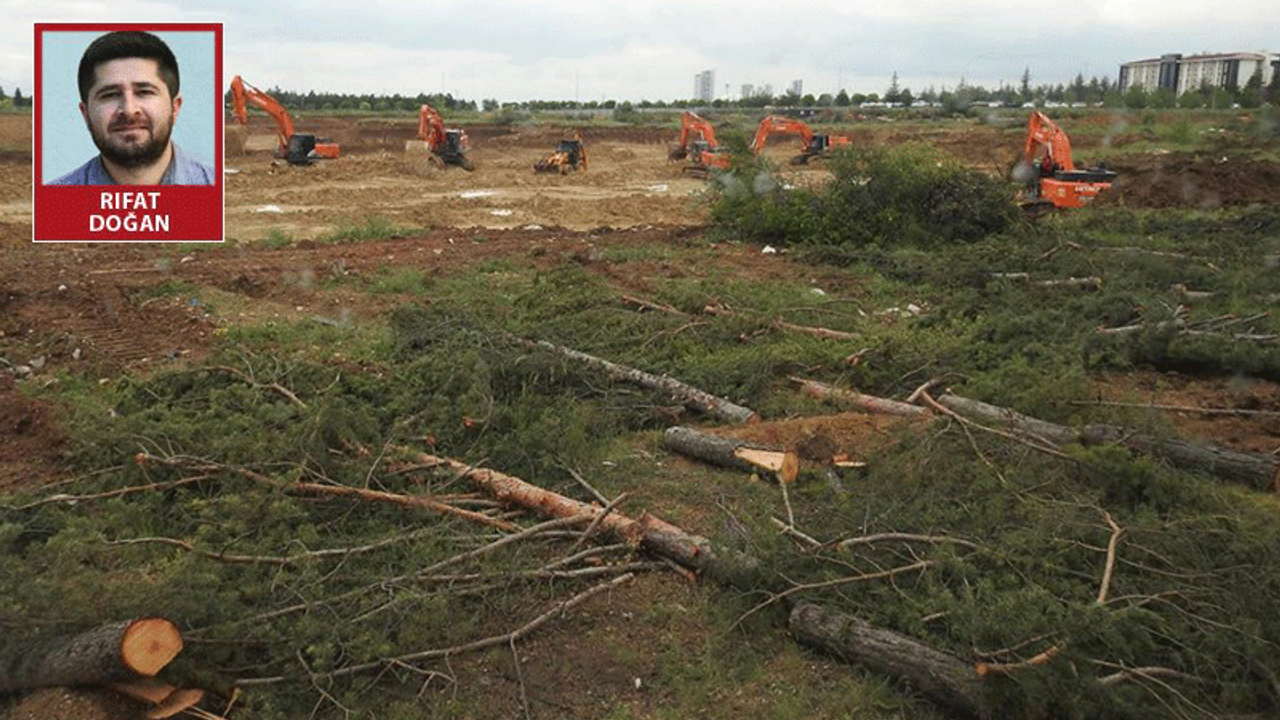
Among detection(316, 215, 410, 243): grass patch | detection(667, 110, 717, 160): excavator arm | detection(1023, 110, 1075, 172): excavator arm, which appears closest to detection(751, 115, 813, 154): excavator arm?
detection(667, 110, 717, 160): excavator arm

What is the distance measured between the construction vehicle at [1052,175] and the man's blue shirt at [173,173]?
1484 centimetres

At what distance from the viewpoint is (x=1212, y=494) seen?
17.1 ft

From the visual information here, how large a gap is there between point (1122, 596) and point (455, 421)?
4.24 metres

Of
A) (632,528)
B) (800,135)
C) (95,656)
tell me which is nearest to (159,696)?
(95,656)

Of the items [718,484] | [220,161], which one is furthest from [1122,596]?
[220,161]

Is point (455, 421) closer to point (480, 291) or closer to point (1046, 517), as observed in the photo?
point (1046, 517)

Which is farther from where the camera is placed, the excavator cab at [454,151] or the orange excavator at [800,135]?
the excavator cab at [454,151]

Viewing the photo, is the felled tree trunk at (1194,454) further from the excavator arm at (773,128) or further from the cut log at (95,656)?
the excavator arm at (773,128)

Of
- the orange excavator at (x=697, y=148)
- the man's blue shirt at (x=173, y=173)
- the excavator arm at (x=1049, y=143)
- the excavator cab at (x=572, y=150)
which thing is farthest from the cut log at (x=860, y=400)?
the excavator cab at (x=572, y=150)

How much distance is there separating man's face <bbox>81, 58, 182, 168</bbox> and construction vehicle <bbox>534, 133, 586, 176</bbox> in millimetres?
22715

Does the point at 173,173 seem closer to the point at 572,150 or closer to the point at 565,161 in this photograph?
the point at 565,161

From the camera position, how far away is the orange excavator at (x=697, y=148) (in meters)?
29.7

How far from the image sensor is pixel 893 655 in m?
4.32

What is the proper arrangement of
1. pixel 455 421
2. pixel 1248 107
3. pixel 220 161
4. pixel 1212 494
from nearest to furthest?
pixel 1212 494 < pixel 455 421 < pixel 220 161 < pixel 1248 107
